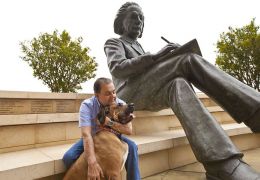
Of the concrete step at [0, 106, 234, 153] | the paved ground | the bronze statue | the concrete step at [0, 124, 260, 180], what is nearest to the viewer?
the concrete step at [0, 124, 260, 180]

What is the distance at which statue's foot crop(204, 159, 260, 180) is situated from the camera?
2043mm

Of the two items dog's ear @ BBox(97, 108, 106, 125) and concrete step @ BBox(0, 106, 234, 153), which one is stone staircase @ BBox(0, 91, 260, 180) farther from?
dog's ear @ BBox(97, 108, 106, 125)

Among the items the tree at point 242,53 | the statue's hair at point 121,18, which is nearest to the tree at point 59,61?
the tree at point 242,53

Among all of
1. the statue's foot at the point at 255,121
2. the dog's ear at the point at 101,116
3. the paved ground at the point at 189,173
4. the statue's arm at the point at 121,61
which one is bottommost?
the paved ground at the point at 189,173

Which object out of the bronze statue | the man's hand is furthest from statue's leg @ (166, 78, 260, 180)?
the man's hand

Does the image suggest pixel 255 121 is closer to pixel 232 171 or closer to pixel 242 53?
pixel 232 171

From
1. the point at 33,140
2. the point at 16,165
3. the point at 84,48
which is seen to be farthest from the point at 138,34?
the point at 84,48

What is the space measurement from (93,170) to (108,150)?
0.56 feet

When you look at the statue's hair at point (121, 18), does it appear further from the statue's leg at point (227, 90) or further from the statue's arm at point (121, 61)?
the statue's leg at point (227, 90)

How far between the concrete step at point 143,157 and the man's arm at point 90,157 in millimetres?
355

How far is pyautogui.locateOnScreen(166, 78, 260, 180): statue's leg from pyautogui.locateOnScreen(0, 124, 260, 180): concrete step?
1.63 ft

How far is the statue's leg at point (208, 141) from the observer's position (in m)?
2.11

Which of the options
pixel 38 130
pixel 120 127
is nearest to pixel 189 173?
pixel 120 127

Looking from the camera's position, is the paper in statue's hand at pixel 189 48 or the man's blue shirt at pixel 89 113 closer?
the man's blue shirt at pixel 89 113
